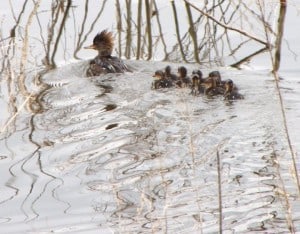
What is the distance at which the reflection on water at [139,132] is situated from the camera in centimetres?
491

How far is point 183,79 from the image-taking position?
23.7 feet

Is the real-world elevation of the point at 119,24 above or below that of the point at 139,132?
above

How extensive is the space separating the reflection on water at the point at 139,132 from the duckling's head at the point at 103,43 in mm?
204

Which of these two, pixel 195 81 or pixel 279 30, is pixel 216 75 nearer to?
pixel 195 81

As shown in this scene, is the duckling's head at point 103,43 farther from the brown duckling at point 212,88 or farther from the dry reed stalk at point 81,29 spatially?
the brown duckling at point 212,88

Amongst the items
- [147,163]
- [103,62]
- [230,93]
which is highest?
[103,62]

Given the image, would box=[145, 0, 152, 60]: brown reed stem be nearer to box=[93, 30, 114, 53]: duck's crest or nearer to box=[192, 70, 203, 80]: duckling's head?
box=[93, 30, 114, 53]: duck's crest

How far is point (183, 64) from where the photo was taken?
7855mm

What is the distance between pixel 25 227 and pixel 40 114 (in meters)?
2.02

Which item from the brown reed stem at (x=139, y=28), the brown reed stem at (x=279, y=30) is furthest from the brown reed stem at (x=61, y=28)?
the brown reed stem at (x=279, y=30)

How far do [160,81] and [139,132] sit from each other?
1000mm

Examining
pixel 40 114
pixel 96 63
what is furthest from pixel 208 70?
pixel 40 114

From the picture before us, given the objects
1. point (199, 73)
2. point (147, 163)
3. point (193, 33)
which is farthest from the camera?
point (193, 33)

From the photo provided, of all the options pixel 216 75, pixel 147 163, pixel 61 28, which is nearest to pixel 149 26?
pixel 61 28
